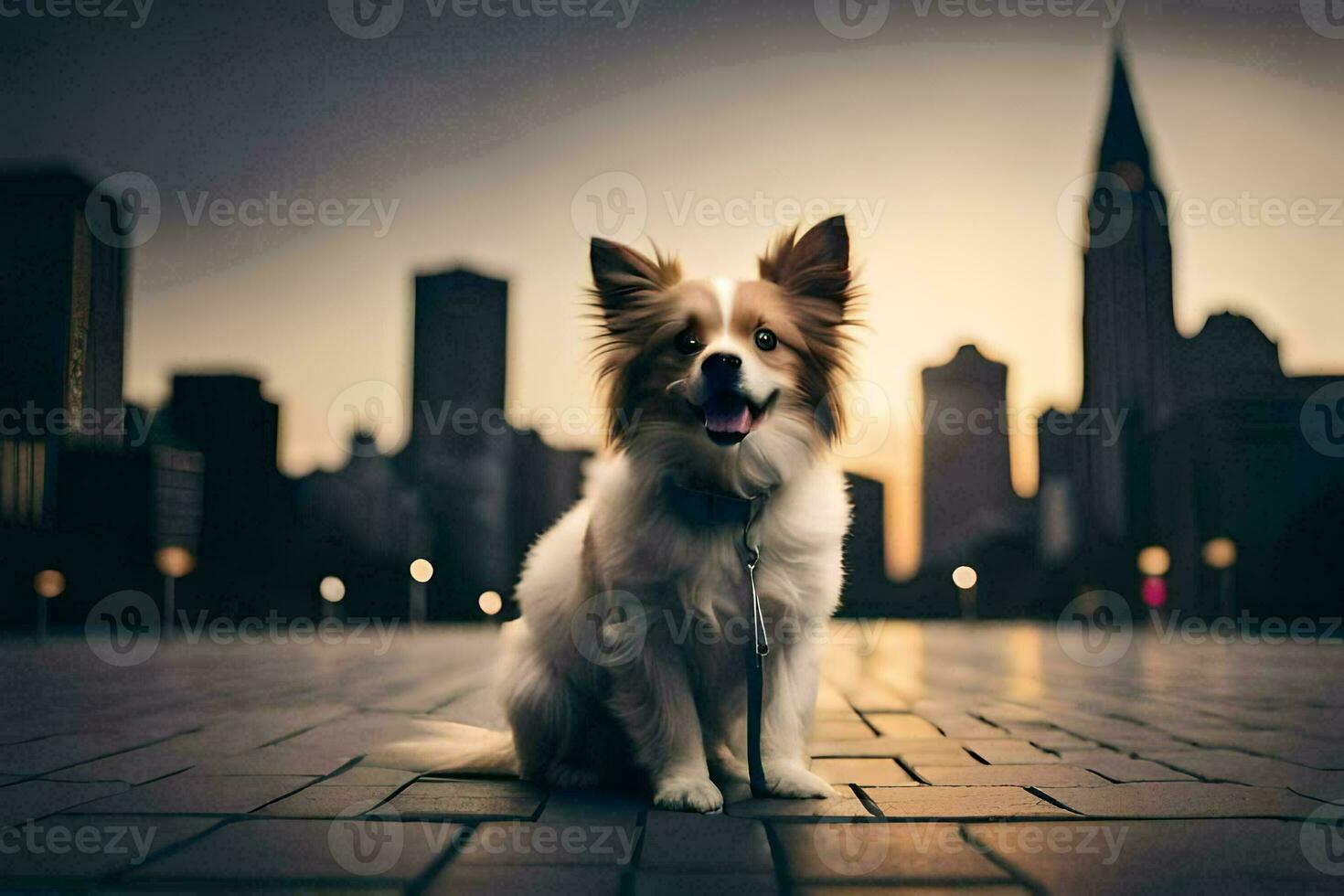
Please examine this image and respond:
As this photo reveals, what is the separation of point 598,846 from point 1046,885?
986 millimetres

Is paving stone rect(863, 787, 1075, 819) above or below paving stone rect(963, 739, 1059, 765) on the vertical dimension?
above

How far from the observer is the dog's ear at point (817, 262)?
3.21 m

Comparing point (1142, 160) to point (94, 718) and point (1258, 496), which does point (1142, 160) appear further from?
point (94, 718)

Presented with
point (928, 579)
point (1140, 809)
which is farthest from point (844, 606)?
point (928, 579)

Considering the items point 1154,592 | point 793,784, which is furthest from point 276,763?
point 1154,592

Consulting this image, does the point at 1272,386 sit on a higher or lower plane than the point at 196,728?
higher

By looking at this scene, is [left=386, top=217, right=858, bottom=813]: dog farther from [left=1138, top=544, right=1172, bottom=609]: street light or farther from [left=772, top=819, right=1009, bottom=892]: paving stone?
[left=1138, top=544, right=1172, bottom=609]: street light

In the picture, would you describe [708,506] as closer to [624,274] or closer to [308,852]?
[624,274]

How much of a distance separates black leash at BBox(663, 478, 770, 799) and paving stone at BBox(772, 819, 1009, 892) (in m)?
0.31

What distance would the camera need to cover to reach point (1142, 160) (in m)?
89.6

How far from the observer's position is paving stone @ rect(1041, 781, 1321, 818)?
2.92m

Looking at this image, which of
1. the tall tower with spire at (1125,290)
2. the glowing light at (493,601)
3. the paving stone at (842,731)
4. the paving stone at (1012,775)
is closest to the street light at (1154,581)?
the glowing light at (493,601)

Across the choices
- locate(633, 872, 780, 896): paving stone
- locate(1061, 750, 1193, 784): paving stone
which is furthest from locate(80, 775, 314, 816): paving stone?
locate(1061, 750, 1193, 784): paving stone

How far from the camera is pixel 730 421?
2941mm
